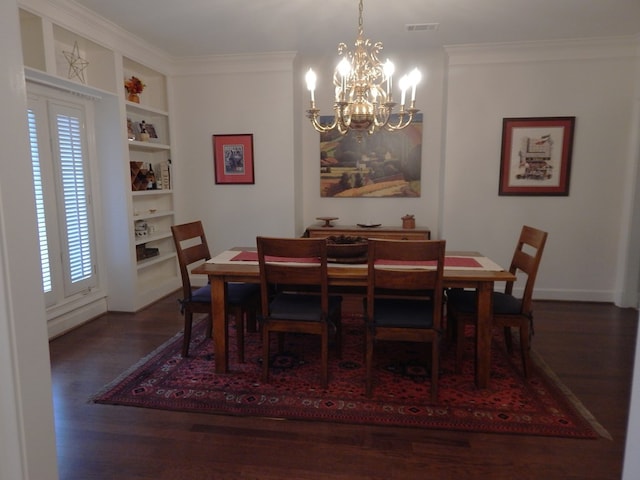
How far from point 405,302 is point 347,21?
243 centimetres

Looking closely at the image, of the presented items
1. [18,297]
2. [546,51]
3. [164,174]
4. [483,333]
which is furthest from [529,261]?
[164,174]

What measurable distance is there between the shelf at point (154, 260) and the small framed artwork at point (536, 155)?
12.1ft

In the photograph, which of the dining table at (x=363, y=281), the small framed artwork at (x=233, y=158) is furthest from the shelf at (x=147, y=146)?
the dining table at (x=363, y=281)

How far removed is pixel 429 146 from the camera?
15.3 ft

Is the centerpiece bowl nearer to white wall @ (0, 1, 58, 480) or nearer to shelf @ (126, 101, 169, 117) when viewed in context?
→ white wall @ (0, 1, 58, 480)

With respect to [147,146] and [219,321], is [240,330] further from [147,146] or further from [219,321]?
[147,146]

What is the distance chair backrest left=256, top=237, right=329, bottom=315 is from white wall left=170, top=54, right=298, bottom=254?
217 cm

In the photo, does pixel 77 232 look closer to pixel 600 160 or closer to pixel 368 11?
pixel 368 11

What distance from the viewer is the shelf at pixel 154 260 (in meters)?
4.19

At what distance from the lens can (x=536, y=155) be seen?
13.9ft

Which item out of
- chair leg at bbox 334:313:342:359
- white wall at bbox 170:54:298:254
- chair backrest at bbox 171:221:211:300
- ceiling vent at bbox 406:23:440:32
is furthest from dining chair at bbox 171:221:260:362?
ceiling vent at bbox 406:23:440:32

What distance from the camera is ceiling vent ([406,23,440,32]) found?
360 centimetres

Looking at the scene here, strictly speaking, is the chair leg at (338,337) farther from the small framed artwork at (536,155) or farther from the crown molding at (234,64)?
the crown molding at (234,64)

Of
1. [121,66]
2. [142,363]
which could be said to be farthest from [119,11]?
[142,363]
